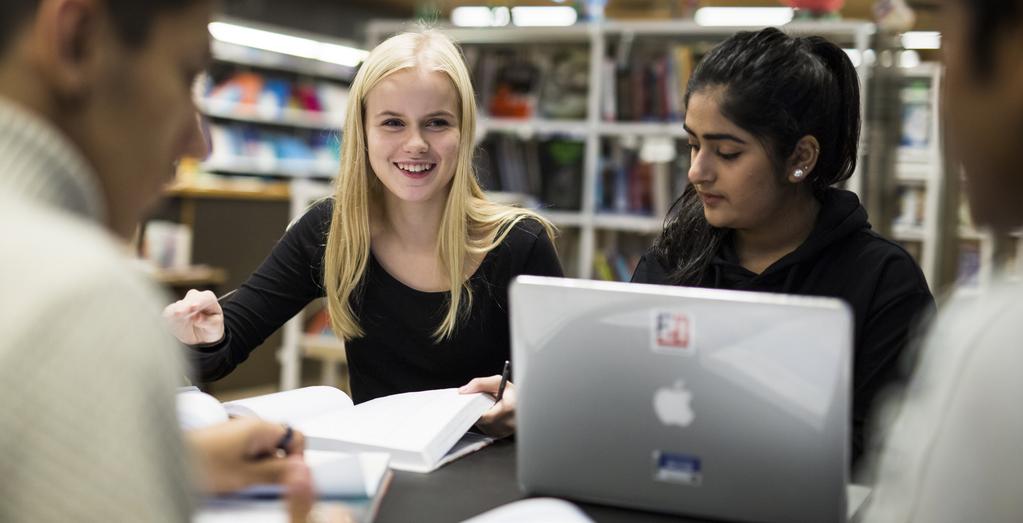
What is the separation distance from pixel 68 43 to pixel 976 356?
63cm

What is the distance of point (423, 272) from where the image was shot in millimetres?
2064

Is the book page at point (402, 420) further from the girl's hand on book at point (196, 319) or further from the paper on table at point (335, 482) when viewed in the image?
the girl's hand on book at point (196, 319)

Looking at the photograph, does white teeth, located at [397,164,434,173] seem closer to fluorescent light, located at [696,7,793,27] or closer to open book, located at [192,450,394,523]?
open book, located at [192,450,394,523]

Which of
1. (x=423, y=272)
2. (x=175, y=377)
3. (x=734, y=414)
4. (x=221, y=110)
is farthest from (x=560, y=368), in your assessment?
(x=221, y=110)

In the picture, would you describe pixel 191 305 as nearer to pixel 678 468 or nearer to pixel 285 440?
pixel 285 440

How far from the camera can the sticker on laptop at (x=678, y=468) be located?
3.61 ft

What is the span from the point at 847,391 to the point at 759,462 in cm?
14

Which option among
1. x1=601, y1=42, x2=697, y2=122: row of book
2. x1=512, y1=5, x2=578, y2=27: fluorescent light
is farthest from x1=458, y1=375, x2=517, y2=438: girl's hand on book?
x1=512, y1=5, x2=578, y2=27: fluorescent light

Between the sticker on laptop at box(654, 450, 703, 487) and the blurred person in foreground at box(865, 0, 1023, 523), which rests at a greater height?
the blurred person in foreground at box(865, 0, 1023, 523)

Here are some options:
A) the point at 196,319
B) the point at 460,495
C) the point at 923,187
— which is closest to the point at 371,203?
the point at 196,319

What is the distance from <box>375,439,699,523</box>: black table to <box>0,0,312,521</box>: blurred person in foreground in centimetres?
57

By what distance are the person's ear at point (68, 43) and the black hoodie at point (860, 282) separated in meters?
1.27

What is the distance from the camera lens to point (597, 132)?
4230mm

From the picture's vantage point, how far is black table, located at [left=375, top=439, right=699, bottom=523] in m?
1.13
